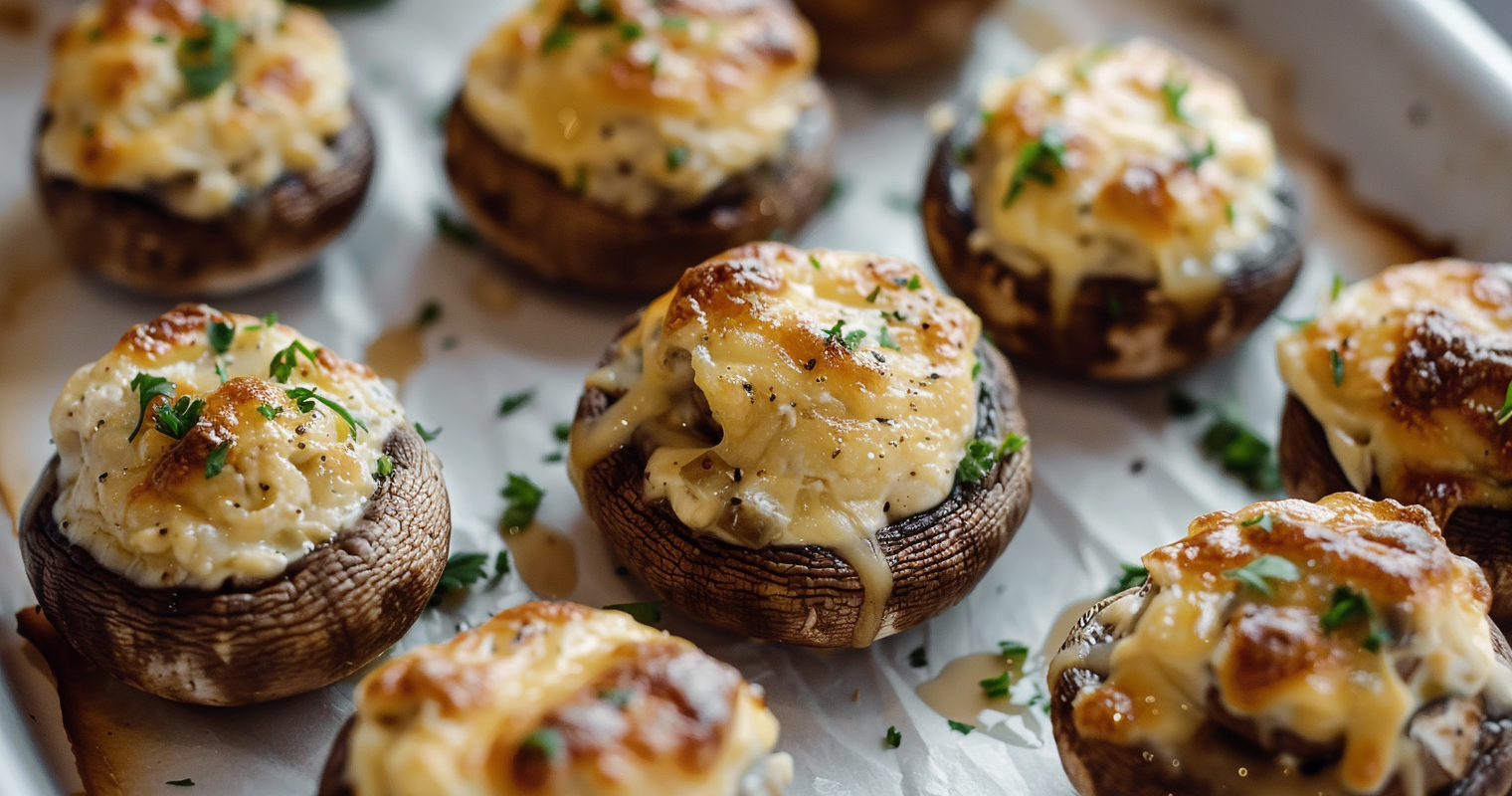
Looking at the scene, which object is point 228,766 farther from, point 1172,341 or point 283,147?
point 1172,341

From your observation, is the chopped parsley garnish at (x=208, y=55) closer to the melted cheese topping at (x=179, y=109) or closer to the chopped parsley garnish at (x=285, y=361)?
the melted cheese topping at (x=179, y=109)

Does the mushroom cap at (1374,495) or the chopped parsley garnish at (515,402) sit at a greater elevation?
the mushroom cap at (1374,495)

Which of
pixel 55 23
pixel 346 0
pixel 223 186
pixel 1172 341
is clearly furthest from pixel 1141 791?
pixel 55 23

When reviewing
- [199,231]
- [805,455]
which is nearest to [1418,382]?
[805,455]

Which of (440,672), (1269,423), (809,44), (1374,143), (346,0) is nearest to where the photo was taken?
(440,672)

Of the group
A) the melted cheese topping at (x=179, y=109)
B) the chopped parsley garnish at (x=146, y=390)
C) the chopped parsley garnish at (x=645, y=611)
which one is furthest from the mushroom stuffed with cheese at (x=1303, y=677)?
the melted cheese topping at (x=179, y=109)
